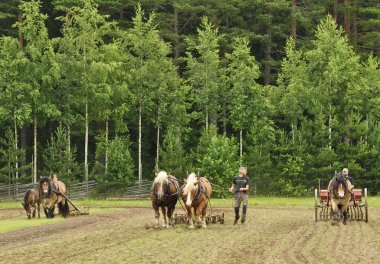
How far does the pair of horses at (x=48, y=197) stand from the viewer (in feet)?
Result: 114

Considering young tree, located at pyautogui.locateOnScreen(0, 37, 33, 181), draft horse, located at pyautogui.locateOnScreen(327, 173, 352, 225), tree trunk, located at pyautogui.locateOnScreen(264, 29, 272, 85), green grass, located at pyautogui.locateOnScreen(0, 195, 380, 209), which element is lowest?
green grass, located at pyautogui.locateOnScreen(0, 195, 380, 209)

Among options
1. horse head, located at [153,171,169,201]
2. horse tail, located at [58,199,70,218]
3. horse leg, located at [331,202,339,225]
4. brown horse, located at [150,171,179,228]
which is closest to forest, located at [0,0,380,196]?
horse tail, located at [58,199,70,218]

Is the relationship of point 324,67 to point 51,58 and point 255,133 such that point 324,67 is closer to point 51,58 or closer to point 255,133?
point 255,133

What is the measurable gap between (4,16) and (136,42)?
1042 centimetres

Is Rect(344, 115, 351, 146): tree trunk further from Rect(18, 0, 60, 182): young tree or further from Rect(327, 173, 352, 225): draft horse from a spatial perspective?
Rect(327, 173, 352, 225): draft horse

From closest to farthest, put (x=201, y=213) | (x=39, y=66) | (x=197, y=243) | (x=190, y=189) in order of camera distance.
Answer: (x=197, y=243) < (x=190, y=189) < (x=201, y=213) < (x=39, y=66)

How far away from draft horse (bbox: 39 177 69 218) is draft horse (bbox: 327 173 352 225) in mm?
12742

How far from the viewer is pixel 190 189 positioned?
26.9 metres

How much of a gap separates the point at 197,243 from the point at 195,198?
5209 mm

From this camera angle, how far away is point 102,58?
57.7m

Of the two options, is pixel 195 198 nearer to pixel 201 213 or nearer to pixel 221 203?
pixel 201 213

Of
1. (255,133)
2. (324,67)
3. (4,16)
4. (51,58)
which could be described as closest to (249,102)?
(255,133)

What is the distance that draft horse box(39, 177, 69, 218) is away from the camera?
34.7m

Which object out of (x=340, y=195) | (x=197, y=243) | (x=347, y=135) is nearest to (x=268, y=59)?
(x=347, y=135)
